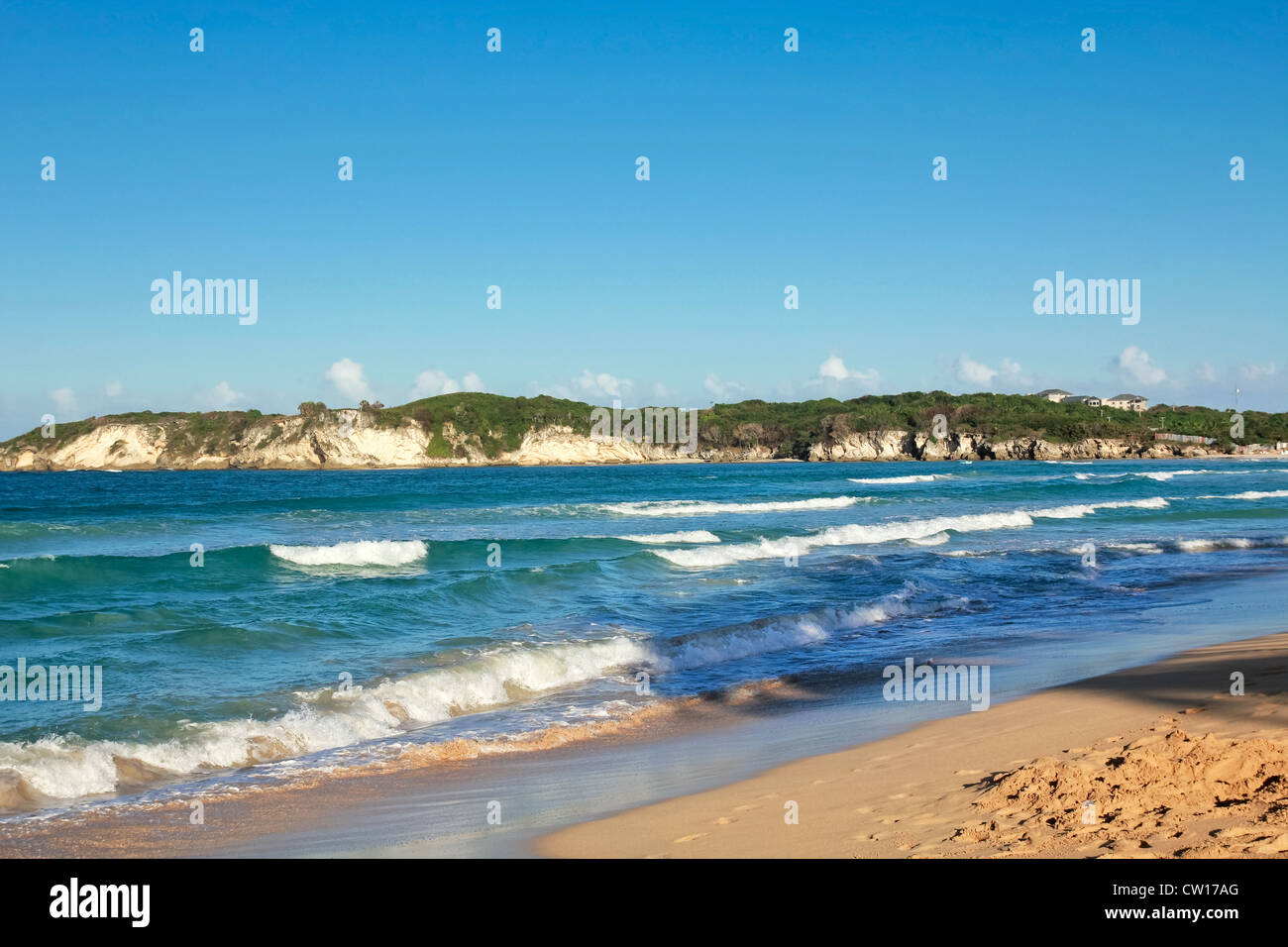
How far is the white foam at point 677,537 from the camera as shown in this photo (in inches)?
1113

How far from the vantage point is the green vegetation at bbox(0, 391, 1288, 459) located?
12975 cm

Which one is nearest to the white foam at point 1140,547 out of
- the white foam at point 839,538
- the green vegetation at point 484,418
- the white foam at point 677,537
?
the white foam at point 839,538

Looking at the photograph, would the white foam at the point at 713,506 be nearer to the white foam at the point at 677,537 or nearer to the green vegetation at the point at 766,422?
the white foam at the point at 677,537

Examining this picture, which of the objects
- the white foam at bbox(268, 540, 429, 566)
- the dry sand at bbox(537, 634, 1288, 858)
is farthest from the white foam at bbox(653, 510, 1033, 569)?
the dry sand at bbox(537, 634, 1288, 858)

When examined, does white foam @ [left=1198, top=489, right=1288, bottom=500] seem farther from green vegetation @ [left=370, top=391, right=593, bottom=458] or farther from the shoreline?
green vegetation @ [left=370, top=391, right=593, bottom=458]

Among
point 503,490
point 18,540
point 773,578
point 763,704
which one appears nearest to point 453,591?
point 773,578

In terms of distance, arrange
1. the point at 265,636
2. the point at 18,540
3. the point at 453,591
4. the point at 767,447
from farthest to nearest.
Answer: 1. the point at 767,447
2. the point at 18,540
3. the point at 453,591
4. the point at 265,636

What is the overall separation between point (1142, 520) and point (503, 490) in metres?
40.5

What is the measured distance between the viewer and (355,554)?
80.0 feet

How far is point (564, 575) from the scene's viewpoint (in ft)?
67.3

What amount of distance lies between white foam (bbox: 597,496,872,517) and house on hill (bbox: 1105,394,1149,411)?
153 metres

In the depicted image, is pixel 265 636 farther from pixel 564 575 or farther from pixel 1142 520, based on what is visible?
pixel 1142 520

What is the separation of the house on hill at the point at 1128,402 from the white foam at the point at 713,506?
153 metres
